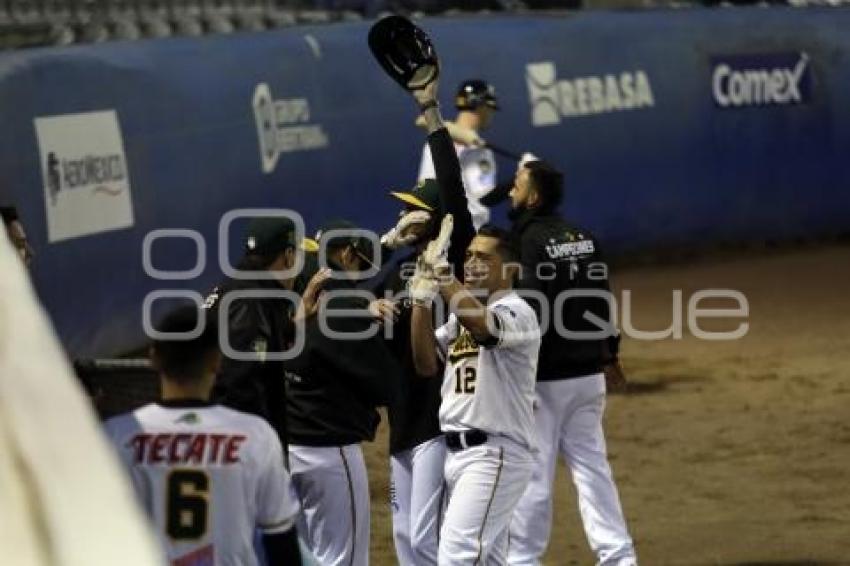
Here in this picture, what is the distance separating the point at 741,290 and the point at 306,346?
11.0 m

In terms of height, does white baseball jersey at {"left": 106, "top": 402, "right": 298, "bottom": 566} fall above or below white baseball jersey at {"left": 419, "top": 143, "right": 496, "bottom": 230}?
above

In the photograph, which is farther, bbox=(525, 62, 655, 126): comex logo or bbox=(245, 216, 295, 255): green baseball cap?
bbox=(525, 62, 655, 126): comex logo

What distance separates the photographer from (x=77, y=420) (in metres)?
3.26

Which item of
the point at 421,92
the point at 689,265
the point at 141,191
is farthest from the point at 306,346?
the point at 689,265

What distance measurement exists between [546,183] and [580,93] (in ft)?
31.8

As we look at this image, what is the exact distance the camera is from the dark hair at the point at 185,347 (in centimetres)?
545

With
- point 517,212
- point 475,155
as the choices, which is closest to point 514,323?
point 517,212

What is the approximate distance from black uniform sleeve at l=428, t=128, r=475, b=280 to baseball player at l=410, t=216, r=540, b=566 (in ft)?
0.25

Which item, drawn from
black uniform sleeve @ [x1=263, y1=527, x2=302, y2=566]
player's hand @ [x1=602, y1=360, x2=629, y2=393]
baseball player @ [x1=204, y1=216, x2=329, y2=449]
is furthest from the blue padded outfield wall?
black uniform sleeve @ [x1=263, y1=527, x2=302, y2=566]

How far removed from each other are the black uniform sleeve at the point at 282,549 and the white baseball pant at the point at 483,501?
2.54 m

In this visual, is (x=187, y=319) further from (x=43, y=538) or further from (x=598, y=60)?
(x=598, y=60)

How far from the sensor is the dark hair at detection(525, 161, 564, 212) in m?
9.65

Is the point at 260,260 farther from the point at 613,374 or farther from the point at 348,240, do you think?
the point at 613,374

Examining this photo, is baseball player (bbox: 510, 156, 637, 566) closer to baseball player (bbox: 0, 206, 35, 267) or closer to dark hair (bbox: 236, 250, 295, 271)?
dark hair (bbox: 236, 250, 295, 271)
